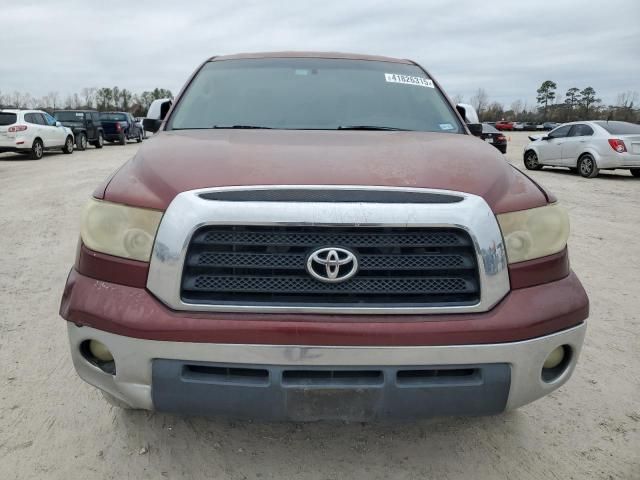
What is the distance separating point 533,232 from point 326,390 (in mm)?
983

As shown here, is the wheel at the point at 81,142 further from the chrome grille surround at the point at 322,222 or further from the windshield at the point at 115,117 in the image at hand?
the chrome grille surround at the point at 322,222

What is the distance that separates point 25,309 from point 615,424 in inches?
153

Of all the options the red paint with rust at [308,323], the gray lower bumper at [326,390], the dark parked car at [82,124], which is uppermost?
the red paint with rust at [308,323]

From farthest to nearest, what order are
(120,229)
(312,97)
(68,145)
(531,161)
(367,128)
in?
1. (68,145)
2. (531,161)
3. (312,97)
4. (367,128)
5. (120,229)

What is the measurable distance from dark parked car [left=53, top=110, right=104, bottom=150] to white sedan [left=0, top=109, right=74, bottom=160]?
362cm

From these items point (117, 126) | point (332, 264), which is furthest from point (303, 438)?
point (117, 126)

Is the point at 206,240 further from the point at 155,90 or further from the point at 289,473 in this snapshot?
the point at 155,90

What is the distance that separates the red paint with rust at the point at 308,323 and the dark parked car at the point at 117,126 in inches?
1052

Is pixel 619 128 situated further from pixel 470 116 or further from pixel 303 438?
pixel 303 438

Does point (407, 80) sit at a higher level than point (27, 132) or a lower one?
higher

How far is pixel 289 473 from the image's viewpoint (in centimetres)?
213

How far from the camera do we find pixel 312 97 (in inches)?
123

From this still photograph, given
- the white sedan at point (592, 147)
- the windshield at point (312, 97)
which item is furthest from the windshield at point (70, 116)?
the windshield at point (312, 97)

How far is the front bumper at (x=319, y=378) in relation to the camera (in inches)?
68.9
